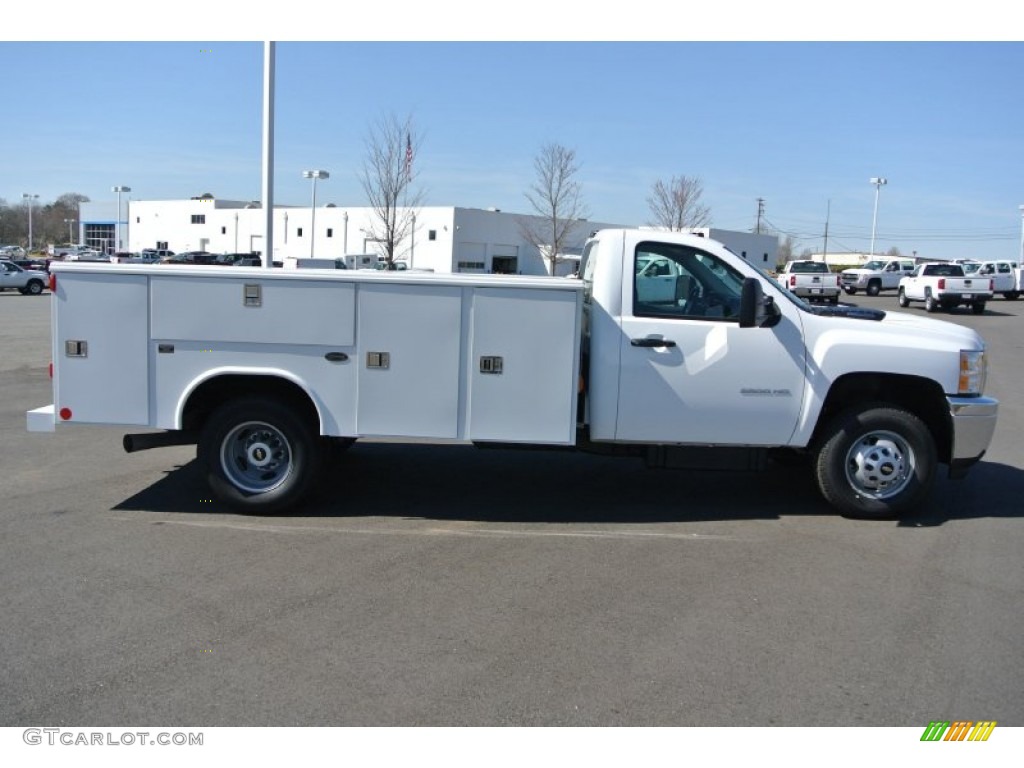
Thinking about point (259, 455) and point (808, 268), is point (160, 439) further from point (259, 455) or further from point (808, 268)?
point (808, 268)

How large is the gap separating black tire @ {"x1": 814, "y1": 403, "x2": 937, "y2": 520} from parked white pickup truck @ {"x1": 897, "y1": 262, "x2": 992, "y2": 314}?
30975 mm

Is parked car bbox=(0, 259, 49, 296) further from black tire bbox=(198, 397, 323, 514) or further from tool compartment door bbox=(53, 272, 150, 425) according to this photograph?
black tire bbox=(198, 397, 323, 514)

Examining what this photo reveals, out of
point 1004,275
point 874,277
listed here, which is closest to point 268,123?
point 1004,275

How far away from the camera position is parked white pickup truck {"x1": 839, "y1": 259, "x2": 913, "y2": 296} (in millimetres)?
49344

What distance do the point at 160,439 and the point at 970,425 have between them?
252 inches

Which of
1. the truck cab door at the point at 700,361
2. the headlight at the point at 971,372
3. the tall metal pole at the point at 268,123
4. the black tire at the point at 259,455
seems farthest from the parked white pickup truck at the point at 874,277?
the black tire at the point at 259,455

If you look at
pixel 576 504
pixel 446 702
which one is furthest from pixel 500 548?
pixel 446 702

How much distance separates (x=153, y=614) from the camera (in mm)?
5250

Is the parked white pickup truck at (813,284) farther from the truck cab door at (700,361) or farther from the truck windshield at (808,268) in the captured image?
the truck cab door at (700,361)

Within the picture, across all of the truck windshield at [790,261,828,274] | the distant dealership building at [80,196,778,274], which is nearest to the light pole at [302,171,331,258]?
the distant dealership building at [80,196,778,274]

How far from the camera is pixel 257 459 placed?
7293 mm

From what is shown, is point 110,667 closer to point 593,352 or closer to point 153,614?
point 153,614

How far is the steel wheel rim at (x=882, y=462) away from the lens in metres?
7.30

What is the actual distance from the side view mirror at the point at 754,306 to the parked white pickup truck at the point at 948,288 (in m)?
31.6
